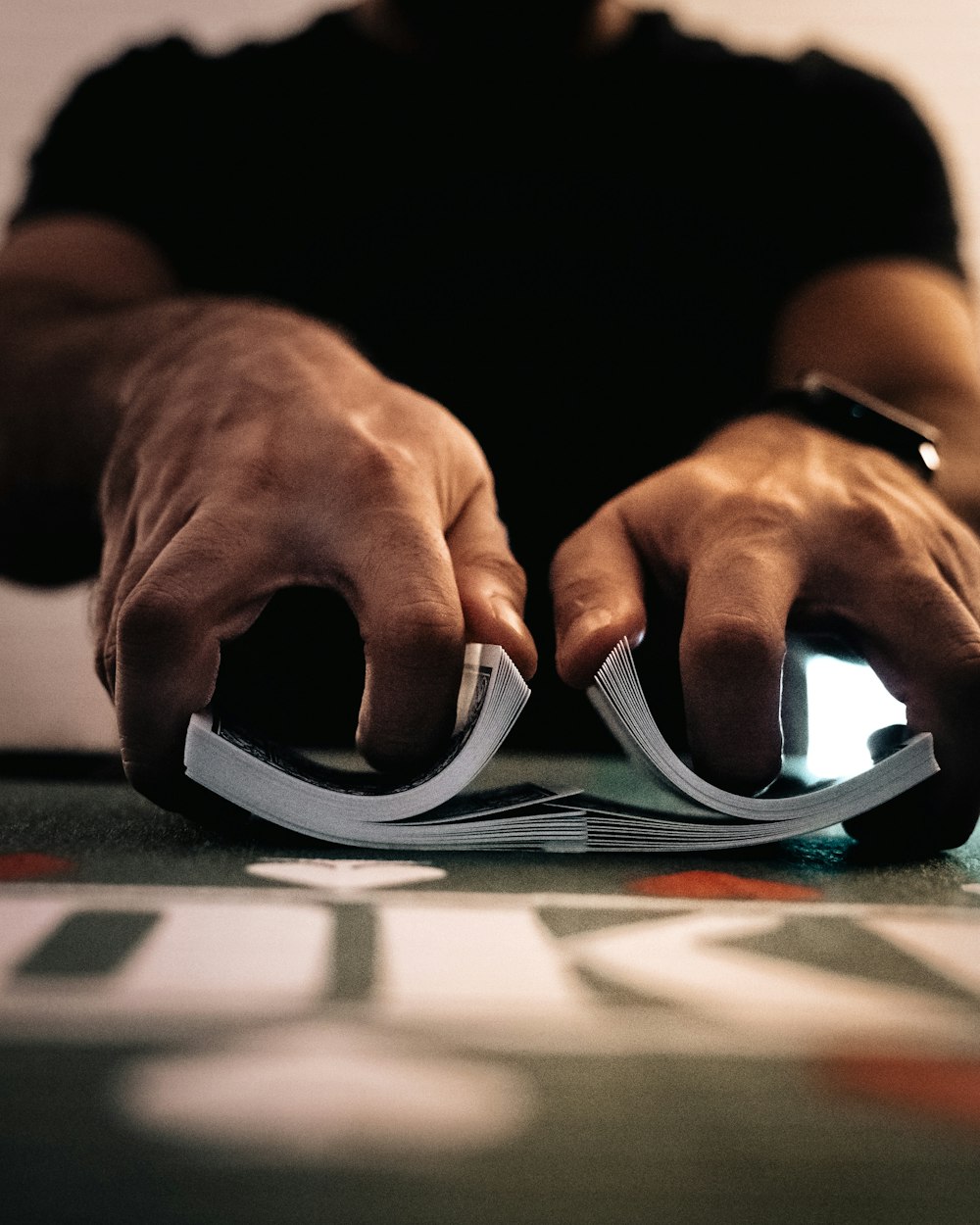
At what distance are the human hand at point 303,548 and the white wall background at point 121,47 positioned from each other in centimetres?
228

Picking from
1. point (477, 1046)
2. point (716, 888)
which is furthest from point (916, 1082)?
point (716, 888)

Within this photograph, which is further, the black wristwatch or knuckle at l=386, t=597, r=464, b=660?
the black wristwatch

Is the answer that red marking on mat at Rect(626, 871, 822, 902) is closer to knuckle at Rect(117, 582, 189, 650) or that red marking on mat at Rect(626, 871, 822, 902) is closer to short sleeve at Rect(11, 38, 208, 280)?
knuckle at Rect(117, 582, 189, 650)

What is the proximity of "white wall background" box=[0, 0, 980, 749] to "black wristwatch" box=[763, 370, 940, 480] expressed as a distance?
7.58ft

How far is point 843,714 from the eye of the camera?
740 mm

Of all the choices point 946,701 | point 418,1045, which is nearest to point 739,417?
point 946,701

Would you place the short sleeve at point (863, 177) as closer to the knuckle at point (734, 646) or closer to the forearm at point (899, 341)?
the forearm at point (899, 341)

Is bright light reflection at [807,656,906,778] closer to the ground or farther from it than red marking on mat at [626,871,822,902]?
farther from it

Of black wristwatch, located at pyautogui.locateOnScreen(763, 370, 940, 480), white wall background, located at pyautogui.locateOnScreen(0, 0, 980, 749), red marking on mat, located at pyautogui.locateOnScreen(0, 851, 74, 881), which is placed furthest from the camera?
white wall background, located at pyautogui.locateOnScreen(0, 0, 980, 749)

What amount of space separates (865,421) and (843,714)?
393 mm

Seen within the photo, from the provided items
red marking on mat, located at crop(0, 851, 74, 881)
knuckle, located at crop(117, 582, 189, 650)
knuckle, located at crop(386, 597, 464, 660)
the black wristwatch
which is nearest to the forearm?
the black wristwatch

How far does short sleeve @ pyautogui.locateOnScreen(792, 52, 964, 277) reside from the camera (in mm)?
1774

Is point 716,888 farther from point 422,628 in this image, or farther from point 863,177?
point 863,177

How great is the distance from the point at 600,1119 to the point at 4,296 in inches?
60.5
